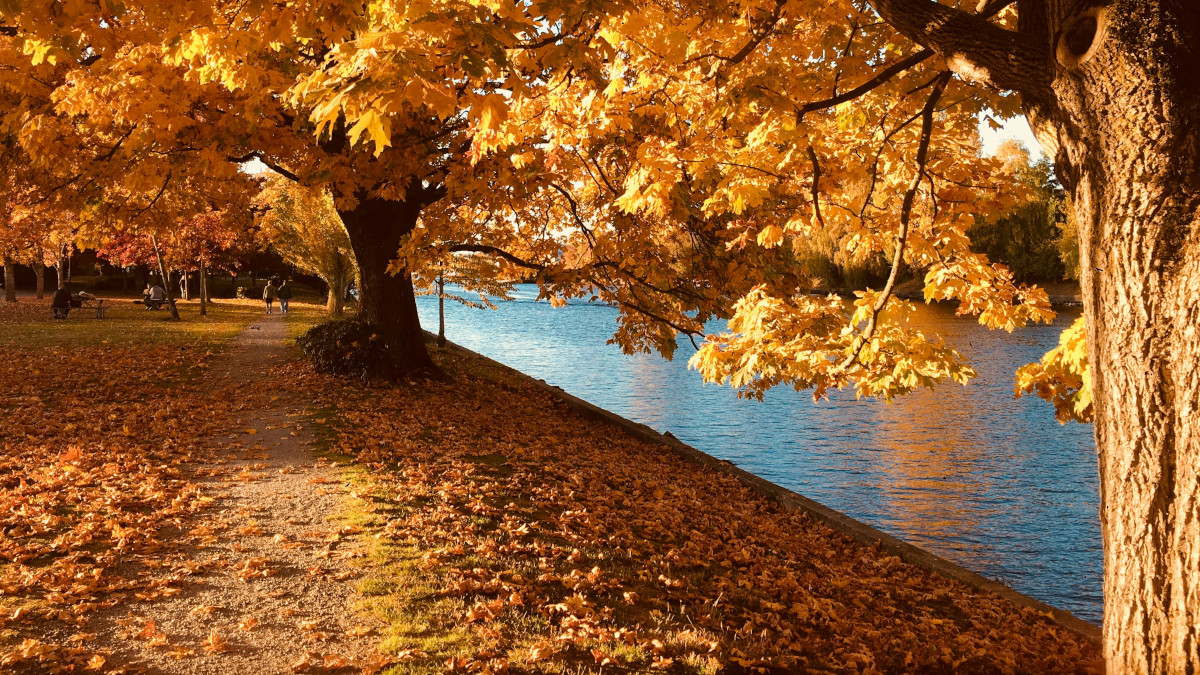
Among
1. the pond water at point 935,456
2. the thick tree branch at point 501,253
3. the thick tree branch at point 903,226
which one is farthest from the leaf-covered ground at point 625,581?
the thick tree branch at point 501,253

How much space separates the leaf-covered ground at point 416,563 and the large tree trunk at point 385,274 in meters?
2.81

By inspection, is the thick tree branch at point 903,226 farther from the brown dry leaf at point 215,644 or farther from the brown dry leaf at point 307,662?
the brown dry leaf at point 215,644

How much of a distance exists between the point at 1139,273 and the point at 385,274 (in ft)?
40.9

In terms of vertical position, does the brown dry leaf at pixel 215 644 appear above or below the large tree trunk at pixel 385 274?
below

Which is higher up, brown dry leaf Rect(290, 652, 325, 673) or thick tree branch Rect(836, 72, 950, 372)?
thick tree branch Rect(836, 72, 950, 372)

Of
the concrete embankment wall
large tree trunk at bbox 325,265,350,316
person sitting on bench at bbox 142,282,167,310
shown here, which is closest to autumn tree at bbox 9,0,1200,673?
the concrete embankment wall

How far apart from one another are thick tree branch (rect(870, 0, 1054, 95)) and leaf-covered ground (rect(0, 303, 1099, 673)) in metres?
3.70

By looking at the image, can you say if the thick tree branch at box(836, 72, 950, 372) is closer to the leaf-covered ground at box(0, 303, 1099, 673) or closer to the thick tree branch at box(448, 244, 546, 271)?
the leaf-covered ground at box(0, 303, 1099, 673)

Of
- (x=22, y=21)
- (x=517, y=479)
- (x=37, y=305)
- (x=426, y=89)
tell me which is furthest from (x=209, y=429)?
(x=37, y=305)

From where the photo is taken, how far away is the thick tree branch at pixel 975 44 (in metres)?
3.83

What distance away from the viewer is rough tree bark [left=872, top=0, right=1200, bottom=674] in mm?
3381

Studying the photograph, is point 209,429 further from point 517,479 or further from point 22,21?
point 22,21

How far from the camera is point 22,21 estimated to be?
15.1 ft

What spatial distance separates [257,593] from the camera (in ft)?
17.5
